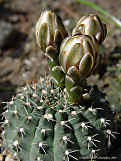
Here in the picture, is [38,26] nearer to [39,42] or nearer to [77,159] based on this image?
[39,42]

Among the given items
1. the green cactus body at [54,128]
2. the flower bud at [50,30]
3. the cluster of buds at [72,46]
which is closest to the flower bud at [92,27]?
the cluster of buds at [72,46]

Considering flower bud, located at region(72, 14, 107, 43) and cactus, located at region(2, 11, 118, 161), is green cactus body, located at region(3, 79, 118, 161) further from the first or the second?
flower bud, located at region(72, 14, 107, 43)

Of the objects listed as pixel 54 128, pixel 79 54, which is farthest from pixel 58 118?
pixel 79 54

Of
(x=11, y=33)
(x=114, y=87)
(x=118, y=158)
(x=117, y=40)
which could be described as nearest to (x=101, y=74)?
(x=114, y=87)

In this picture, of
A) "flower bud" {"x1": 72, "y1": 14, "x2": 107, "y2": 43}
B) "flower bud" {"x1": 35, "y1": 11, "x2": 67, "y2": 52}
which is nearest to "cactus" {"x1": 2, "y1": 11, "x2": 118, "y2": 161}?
"flower bud" {"x1": 35, "y1": 11, "x2": 67, "y2": 52}

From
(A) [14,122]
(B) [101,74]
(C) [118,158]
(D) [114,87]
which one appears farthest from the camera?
(B) [101,74]

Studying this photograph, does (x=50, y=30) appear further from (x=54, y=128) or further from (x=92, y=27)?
(x=54, y=128)
